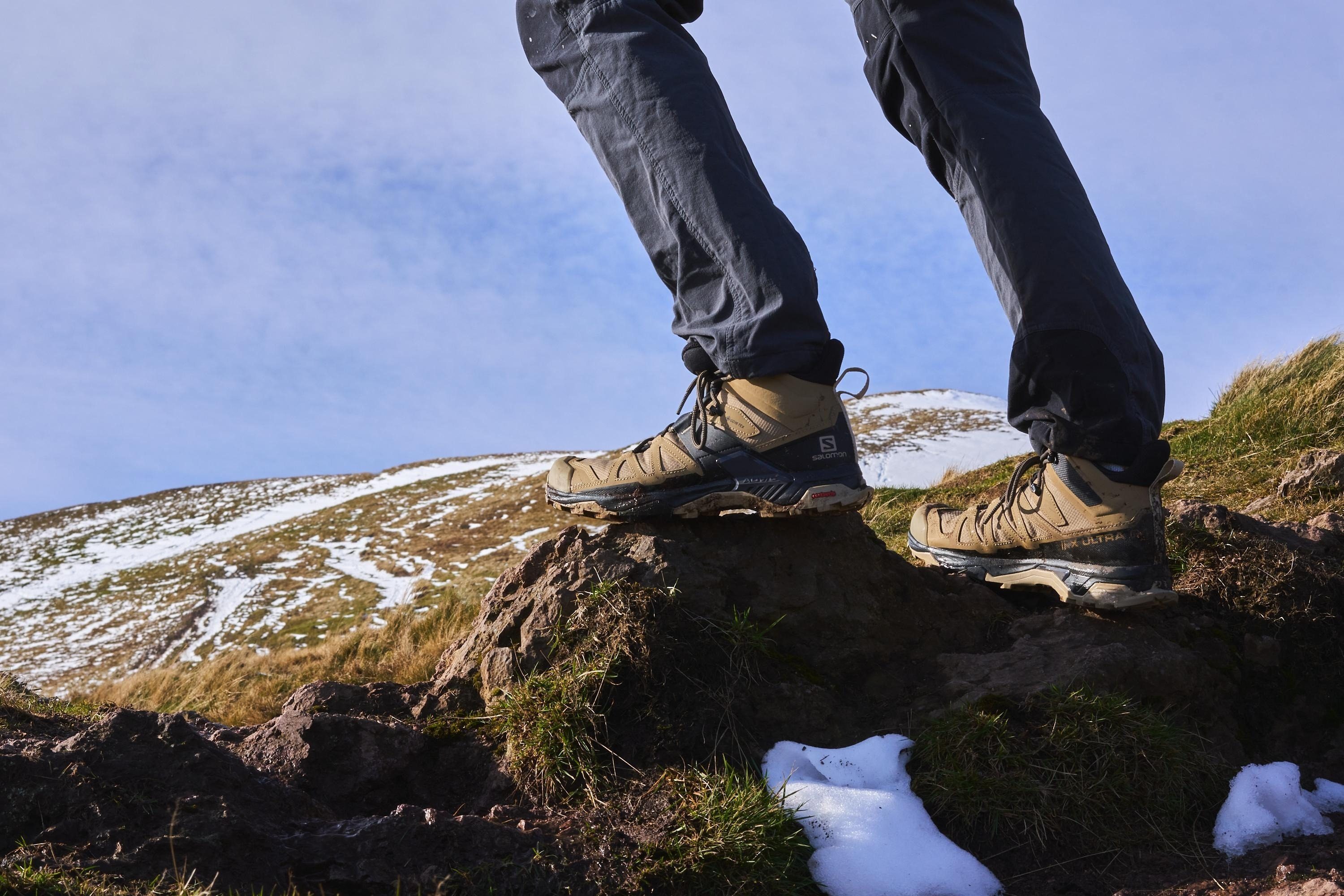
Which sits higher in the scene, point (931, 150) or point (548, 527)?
point (931, 150)

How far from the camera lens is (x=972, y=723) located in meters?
2.24

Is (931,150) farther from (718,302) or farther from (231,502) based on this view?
(231,502)

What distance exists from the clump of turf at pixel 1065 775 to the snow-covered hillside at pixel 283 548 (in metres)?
6.86

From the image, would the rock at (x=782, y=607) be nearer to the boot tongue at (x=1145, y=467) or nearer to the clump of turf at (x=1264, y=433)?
the boot tongue at (x=1145, y=467)

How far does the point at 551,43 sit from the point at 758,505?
5.14ft

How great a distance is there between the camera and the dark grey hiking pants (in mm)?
2488

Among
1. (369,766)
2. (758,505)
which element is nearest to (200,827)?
(369,766)

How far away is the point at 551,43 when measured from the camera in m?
2.67

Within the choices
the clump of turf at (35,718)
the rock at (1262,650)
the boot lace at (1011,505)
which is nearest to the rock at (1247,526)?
the rock at (1262,650)

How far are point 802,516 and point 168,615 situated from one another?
22.9 meters

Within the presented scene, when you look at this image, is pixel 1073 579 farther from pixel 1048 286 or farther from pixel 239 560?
pixel 239 560

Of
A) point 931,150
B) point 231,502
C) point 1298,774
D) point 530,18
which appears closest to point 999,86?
point 931,150

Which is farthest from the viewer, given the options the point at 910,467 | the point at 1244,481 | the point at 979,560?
the point at 910,467

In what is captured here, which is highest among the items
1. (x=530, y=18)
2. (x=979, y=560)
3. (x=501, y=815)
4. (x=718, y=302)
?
(x=530, y=18)
